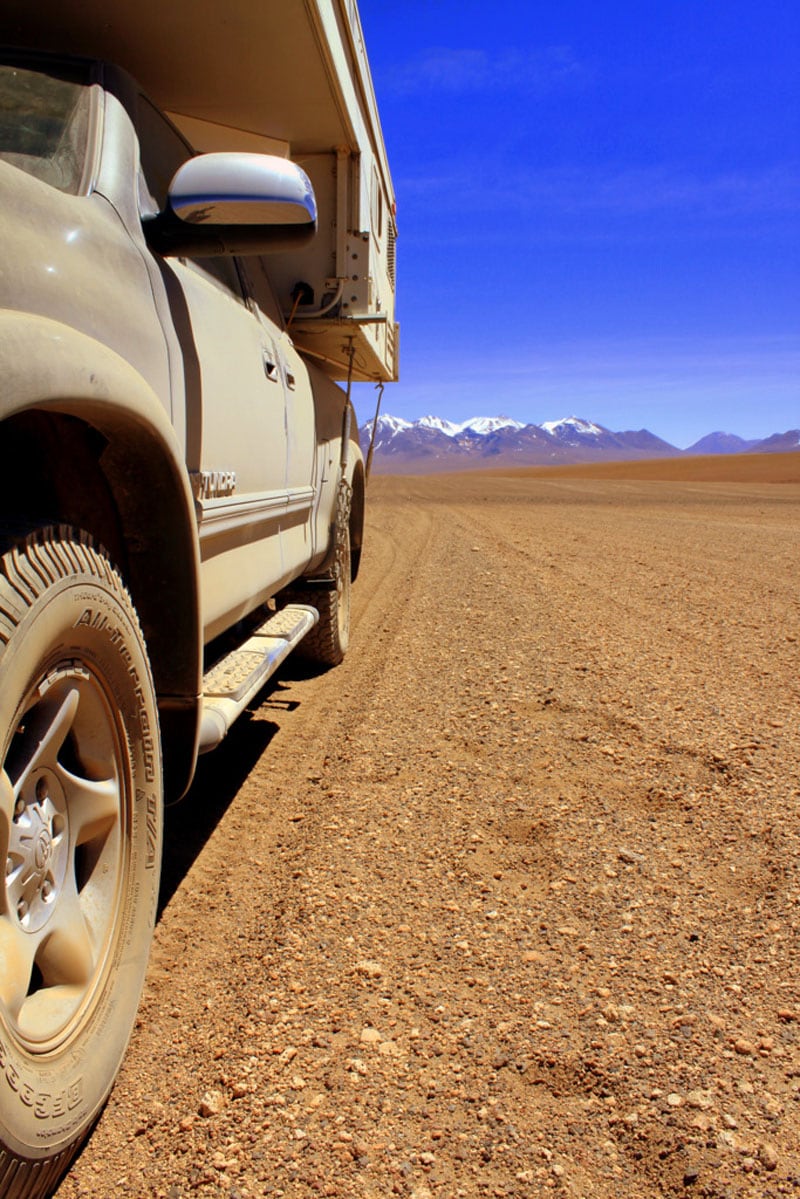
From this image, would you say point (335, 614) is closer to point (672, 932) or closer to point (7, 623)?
point (672, 932)

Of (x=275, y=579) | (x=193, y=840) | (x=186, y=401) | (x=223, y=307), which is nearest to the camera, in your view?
(x=186, y=401)

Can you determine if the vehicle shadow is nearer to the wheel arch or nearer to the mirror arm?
the wheel arch

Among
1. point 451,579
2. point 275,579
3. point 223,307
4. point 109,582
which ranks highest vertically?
point 223,307

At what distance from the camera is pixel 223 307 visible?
108 inches

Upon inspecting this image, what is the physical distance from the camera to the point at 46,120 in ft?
7.27

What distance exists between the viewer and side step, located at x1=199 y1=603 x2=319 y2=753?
2.37 m

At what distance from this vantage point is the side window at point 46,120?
6.84 feet

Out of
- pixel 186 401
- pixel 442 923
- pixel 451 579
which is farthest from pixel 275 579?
pixel 451 579

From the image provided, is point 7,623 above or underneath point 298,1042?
above

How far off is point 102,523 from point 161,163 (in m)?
1.38

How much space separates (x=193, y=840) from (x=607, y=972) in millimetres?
1485

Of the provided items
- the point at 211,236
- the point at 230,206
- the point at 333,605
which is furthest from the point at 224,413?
the point at 333,605

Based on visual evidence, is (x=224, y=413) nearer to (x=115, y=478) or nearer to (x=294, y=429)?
(x=115, y=478)

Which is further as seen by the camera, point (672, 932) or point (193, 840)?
point (193, 840)
